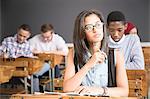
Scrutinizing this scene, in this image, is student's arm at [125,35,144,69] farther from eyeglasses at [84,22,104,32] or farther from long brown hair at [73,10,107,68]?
eyeglasses at [84,22,104,32]

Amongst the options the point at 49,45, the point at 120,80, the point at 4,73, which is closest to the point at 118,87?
the point at 120,80

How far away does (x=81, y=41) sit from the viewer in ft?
6.44


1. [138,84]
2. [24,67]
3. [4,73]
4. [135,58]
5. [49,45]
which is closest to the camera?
[138,84]

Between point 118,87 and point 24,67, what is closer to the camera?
point 118,87

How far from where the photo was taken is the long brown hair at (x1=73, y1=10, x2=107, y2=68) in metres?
1.94

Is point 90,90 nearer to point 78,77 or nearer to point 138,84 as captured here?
point 78,77

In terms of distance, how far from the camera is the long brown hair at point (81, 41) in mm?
1943

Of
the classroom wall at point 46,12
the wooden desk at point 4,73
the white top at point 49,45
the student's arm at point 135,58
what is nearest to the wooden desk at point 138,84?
the student's arm at point 135,58

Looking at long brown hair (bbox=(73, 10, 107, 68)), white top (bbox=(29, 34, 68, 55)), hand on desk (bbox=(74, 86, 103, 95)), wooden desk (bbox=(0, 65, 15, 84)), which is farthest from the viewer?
white top (bbox=(29, 34, 68, 55))

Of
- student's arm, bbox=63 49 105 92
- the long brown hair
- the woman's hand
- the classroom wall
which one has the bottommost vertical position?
student's arm, bbox=63 49 105 92

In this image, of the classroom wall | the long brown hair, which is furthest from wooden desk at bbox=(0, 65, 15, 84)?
the classroom wall

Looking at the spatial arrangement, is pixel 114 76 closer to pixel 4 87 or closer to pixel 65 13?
pixel 4 87

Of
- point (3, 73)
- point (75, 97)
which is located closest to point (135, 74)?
point (75, 97)

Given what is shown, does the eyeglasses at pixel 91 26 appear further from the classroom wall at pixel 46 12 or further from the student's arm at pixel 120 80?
the classroom wall at pixel 46 12
